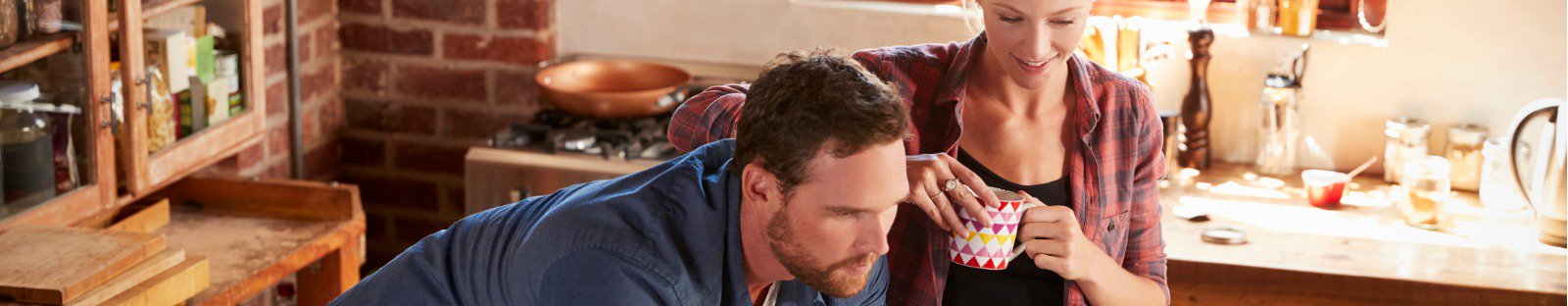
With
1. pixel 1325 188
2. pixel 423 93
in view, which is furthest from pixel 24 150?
pixel 1325 188

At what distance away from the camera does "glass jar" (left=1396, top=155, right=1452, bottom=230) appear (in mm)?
2693

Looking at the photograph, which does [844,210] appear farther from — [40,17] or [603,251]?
[40,17]

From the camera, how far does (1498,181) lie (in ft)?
9.36

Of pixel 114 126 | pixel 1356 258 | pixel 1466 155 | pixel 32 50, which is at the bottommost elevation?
pixel 1356 258

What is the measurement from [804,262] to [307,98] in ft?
7.07

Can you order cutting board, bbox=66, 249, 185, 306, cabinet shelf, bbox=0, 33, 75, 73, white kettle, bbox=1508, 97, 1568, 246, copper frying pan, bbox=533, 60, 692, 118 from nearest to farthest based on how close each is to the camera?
cutting board, bbox=66, 249, 185, 306
cabinet shelf, bbox=0, 33, 75, 73
white kettle, bbox=1508, 97, 1568, 246
copper frying pan, bbox=533, 60, 692, 118

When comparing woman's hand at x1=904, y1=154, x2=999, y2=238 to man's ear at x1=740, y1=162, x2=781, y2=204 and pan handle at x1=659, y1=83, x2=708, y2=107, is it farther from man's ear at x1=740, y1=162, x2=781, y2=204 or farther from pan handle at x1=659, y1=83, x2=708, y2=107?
pan handle at x1=659, y1=83, x2=708, y2=107

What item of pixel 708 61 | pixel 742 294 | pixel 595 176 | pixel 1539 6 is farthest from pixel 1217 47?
pixel 742 294

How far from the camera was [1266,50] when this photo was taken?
3.10 meters

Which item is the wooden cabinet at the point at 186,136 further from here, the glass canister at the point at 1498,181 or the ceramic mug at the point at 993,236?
the glass canister at the point at 1498,181

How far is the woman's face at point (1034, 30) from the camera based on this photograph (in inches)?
68.2

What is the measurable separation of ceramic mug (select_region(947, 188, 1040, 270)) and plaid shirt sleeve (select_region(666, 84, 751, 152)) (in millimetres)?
301

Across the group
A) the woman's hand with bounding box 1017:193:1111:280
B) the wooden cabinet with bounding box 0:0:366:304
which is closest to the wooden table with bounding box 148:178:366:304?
the wooden cabinet with bounding box 0:0:366:304

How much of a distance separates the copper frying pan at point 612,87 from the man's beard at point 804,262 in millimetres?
1678
